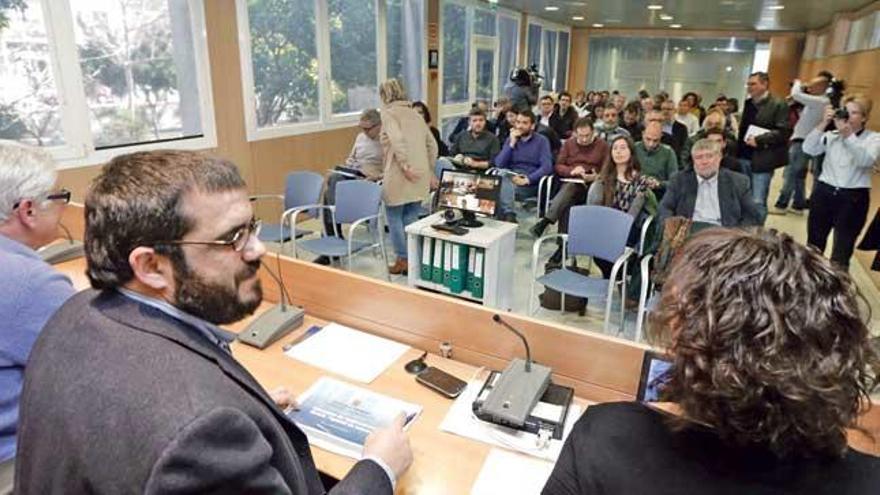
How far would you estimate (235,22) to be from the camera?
4.48 meters

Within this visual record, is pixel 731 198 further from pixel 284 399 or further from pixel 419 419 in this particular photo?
pixel 284 399

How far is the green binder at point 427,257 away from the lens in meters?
3.24

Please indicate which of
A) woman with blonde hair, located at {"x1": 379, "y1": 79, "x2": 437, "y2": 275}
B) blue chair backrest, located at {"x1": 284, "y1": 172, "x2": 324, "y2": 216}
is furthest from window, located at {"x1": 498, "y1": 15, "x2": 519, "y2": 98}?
blue chair backrest, located at {"x1": 284, "y1": 172, "x2": 324, "y2": 216}

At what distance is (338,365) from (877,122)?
5303 millimetres

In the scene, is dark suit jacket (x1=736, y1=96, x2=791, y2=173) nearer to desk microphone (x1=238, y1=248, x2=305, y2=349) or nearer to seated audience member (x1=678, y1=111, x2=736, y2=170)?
seated audience member (x1=678, y1=111, x2=736, y2=170)

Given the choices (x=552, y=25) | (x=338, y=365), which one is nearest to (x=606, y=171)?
(x=338, y=365)

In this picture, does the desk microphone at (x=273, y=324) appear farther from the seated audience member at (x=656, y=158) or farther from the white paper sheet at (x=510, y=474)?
the seated audience member at (x=656, y=158)

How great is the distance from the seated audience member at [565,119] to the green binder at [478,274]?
3.82 meters

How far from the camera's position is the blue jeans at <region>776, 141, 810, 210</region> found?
222 inches

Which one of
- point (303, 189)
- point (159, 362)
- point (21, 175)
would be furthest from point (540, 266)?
point (159, 362)

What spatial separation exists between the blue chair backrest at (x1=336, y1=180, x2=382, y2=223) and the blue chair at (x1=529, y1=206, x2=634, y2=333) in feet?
4.05

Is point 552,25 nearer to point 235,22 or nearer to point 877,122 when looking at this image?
point 877,122

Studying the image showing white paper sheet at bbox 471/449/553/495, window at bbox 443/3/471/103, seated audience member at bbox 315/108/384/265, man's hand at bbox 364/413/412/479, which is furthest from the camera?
window at bbox 443/3/471/103

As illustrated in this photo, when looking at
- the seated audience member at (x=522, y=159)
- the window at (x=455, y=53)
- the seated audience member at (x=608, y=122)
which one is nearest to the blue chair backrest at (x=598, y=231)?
the seated audience member at (x=522, y=159)
